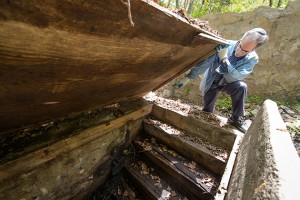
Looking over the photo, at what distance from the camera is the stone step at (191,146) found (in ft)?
9.31

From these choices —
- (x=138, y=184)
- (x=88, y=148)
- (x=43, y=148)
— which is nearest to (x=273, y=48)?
(x=138, y=184)

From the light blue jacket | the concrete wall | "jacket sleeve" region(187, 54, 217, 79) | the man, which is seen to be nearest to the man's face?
the man

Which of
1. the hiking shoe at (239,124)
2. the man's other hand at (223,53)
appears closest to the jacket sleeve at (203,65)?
the man's other hand at (223,53)

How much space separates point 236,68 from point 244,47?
0.41 metres

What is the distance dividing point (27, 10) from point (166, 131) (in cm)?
308

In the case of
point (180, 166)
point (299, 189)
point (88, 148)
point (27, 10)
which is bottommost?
point (180, 166)

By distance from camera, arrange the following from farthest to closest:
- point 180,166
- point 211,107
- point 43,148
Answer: point 211,107 < point 180,166 < point 43,148

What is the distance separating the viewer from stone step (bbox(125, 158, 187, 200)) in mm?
2869

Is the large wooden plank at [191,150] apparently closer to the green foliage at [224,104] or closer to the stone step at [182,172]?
the stone step at [182,172]

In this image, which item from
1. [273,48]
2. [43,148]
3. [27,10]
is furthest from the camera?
[273,48]

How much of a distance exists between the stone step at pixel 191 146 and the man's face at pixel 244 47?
188cm

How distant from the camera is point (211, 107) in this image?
3992 millimetres

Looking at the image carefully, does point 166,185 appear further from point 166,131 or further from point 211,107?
point 211,107

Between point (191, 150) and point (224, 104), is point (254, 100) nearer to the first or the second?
point (224, 104)
